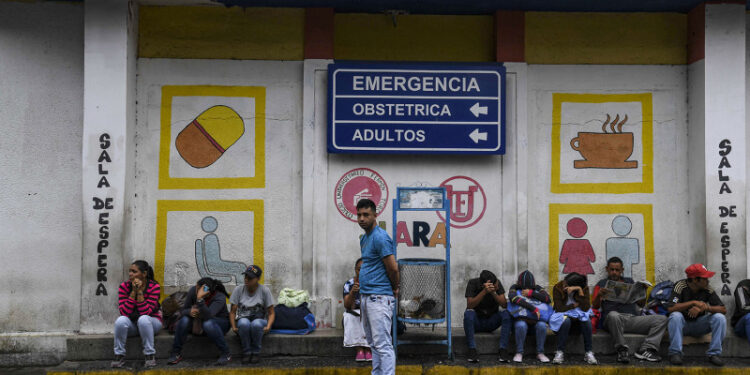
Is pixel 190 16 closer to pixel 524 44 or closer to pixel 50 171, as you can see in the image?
pixel 50 171

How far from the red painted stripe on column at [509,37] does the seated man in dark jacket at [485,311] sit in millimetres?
2924

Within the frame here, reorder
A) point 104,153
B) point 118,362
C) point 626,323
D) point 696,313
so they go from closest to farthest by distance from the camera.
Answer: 1. point 118,362
2. point 696,313
3. point 626,323
4. point 104,153

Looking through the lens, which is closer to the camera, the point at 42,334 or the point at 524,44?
the point at 42,334

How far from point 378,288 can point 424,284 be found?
171 cm

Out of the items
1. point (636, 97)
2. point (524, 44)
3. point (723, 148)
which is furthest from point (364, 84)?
point (723, 148)

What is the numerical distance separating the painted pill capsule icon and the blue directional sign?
1.40 meters

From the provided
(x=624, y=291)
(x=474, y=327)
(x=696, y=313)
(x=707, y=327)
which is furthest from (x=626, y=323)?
(x=474, y=327)

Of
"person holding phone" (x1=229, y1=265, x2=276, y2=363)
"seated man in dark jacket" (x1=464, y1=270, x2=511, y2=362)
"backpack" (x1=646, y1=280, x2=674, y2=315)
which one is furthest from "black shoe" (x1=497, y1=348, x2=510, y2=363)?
"person holding phone" (x1=229, y1=265, x2=276, y2=363)

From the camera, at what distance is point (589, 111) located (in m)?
8.97

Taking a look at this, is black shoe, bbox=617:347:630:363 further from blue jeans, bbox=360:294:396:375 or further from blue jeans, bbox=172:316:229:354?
blue jeans, bbox=172:316:229:354

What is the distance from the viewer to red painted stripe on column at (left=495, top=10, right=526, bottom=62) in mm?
8867

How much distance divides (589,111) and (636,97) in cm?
66

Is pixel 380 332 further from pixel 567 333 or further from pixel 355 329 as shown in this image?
pixel 567 333

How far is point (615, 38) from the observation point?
9016 millimetres
